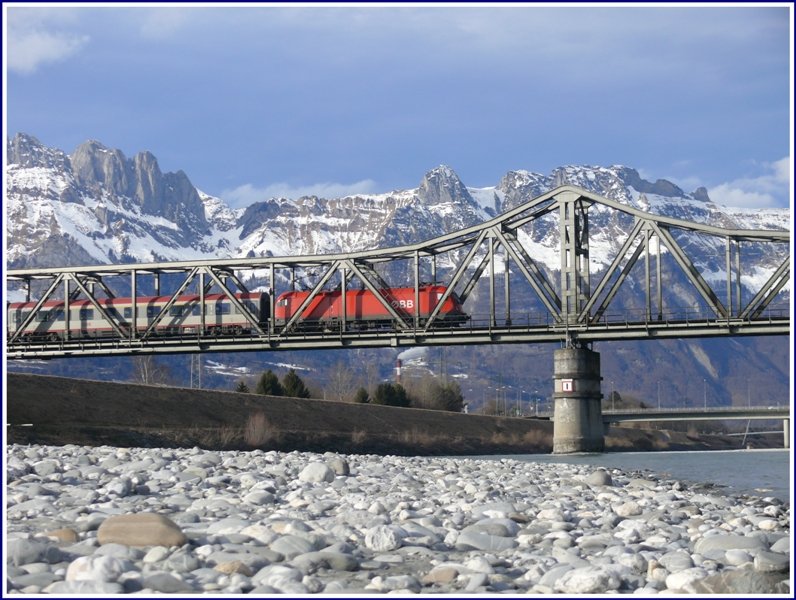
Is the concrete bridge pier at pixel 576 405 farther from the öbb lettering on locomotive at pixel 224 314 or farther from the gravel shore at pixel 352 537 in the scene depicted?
the gravel shore at pixel 352 537

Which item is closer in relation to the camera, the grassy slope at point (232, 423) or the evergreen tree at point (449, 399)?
the grassy slope at point (232, 423)

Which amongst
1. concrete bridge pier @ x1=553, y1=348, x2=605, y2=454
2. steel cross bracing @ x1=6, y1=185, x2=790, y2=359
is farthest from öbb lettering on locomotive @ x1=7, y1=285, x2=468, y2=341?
concrete bridge pier @ x1=553, y1=348, x2=605, y2=454

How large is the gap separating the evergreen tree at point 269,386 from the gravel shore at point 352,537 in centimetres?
9017

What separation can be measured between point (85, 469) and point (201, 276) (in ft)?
195

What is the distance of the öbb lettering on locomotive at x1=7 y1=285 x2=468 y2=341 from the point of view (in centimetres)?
8512

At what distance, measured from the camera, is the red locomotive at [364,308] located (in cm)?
8444

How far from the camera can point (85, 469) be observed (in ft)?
83.9

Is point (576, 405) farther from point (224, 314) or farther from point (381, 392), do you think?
point (381, 392)

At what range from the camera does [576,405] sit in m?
76.0

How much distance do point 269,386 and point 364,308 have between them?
33.7 m

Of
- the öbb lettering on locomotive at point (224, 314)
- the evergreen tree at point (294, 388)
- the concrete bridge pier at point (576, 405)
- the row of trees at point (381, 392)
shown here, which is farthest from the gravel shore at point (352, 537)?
the evergreen tree at point (294, 388)

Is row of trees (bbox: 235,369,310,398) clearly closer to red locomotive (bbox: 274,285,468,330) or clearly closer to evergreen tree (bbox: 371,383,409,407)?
evergreen tree (bbox: 371,383,409,407)

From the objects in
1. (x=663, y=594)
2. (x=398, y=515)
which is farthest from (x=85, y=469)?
(x=663, y=594)

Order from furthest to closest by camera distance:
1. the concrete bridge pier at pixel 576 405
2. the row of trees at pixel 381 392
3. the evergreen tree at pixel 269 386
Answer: the row of trees at pixel 381 392, the evergreen tree at pixel 269 386, the concrete bridge pier at pixel 576 405
